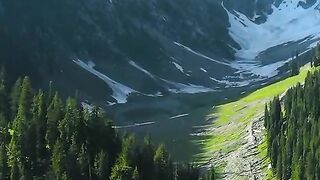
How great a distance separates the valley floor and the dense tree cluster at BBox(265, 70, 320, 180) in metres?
3.51

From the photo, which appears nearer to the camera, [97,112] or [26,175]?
[26,175]

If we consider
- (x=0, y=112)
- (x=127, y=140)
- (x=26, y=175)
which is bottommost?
(x=26, y=175)

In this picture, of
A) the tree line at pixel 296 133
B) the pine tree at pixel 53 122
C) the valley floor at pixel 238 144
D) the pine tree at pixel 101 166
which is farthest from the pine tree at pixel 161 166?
the valley floor at pixel 238 144

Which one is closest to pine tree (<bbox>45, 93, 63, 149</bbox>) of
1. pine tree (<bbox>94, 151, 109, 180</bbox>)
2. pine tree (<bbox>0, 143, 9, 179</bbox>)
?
pine tree (<bbox>0, 143, 9, 179</bbox>)

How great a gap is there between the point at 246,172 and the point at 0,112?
50.6 m

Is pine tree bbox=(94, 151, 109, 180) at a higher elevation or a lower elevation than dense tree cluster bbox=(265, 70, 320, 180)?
lower

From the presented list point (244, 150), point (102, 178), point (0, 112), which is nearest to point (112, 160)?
point (102, 178)

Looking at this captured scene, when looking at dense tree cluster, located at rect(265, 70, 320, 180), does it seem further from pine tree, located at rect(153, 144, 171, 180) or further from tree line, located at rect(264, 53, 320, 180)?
pine tree, located at rect(153, 144, 171, 180)

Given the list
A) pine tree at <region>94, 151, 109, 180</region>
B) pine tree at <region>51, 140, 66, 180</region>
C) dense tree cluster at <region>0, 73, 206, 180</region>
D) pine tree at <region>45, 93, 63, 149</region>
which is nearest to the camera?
pine tree at <region>51, 140, 66, 180</region>

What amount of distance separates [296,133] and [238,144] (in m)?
19.3

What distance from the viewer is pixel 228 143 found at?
153375mm

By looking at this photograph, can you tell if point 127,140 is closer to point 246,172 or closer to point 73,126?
point 73,126

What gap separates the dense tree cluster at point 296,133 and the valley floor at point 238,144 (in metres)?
3.51

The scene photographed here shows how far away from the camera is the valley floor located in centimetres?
13200
